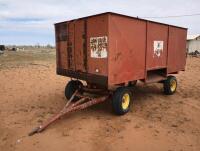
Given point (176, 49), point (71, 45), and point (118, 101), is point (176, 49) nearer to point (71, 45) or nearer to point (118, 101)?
point (118, 101)

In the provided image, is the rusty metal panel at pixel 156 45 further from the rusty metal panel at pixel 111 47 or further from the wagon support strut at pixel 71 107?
the wagon support strut at pixel 71 107

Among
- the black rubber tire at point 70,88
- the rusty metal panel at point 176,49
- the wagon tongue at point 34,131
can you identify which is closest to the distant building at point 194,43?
the rusty metal panel at point 176,49

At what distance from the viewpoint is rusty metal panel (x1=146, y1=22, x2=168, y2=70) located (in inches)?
273

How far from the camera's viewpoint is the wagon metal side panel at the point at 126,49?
18.4ft

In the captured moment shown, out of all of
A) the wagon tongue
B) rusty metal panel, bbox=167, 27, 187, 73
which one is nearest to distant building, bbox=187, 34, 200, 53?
rusty metal panel, bbox=167, 27, 187, 73

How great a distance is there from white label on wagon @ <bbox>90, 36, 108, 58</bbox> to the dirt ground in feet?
5.30

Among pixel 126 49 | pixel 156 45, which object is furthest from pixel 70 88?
pixel 156 45

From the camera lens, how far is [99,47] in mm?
5754

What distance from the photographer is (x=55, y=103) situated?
24.3 feet

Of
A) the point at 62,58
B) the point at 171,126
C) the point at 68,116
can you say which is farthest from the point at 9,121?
the point at 171,126

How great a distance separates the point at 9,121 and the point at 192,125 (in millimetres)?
4445

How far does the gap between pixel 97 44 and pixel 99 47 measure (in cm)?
11

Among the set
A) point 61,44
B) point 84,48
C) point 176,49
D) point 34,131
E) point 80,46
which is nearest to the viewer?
point 34,131

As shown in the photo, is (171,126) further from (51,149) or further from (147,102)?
(51,149)
